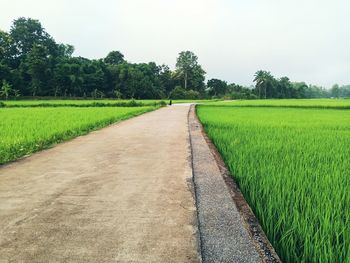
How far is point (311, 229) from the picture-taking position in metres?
1.86

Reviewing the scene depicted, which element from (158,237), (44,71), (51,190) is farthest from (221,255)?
(44,71)

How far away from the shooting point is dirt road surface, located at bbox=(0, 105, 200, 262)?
1605 mm

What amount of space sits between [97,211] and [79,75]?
56.3 metres

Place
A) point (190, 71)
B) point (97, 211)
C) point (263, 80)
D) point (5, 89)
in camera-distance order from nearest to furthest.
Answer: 1. point (97, 211)
2. point (5, 89)
3. point (190, 71)
4. point (263, 80)

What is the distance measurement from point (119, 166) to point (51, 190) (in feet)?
3.80

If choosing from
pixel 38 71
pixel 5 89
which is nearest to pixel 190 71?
pixel 38 71

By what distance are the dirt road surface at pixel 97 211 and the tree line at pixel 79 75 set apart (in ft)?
147

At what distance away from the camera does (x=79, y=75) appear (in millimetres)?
54875

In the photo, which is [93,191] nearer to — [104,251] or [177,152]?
[104,251]

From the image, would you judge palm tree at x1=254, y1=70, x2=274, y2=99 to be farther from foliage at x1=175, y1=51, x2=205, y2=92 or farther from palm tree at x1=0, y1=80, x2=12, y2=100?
palm tree at x1=0, y1=80, x2=12, y2=100

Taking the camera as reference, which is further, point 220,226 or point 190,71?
point 190,71

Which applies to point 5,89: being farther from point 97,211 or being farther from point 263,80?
point 263,80

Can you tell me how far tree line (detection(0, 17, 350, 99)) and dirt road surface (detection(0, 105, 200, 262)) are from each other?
44.9m

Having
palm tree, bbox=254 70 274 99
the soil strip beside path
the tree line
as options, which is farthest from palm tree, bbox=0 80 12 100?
palm tree, bbox=254 70 274 99
